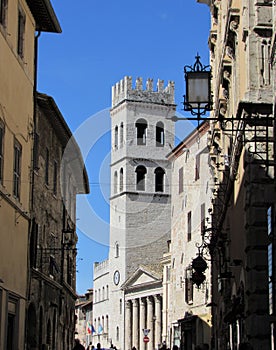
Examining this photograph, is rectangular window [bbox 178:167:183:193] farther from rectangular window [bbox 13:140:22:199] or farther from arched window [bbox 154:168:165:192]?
arched window [bbox 154:168:165:192]

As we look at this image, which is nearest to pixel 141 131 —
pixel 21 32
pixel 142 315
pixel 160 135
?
pixel 160 135

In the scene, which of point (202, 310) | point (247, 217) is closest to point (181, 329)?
point (202, 310)

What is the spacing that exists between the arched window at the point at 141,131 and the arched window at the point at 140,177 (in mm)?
3187

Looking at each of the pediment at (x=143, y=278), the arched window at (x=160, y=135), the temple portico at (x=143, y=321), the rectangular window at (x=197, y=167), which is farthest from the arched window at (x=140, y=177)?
the rectangular window at (x=197, y=167)

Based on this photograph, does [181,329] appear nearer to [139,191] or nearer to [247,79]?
[247,79]

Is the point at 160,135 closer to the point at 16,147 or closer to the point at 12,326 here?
the point at 16,147

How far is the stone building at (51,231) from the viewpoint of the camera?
28.0m

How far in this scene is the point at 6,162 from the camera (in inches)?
835

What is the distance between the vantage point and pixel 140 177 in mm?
102312

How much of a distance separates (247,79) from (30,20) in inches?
438

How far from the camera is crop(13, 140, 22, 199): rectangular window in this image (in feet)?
74.2

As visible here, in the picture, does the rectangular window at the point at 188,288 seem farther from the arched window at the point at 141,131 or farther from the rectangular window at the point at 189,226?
the arched window at the point at 141,131

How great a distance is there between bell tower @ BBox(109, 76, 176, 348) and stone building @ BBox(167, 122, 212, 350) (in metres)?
36.0

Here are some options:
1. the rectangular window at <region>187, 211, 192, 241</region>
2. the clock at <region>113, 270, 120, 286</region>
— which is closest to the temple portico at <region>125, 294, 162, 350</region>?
the clock at <region>113, 270, 120, 286</region>
